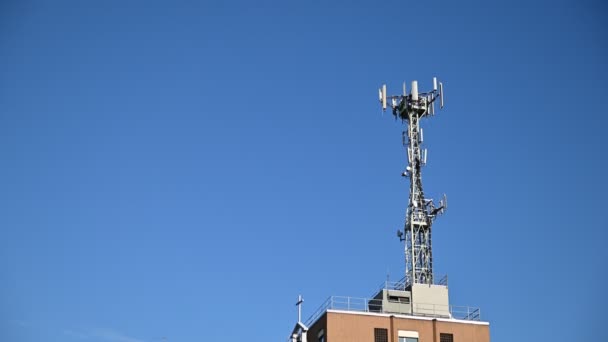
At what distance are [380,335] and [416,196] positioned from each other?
15464 millimetres

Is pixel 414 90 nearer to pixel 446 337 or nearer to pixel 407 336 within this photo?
pixel 446 337

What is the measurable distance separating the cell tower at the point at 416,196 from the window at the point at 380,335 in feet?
20.5

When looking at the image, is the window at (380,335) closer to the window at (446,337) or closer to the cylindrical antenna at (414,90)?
the window at (446,337)

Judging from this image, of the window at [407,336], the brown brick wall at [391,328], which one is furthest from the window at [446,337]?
the window at [407,336]

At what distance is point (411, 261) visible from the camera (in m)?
87.8

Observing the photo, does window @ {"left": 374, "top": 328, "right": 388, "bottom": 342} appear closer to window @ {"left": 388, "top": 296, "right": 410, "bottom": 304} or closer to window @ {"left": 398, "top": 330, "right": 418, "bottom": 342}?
window @ {"left": 398, "top": 330, "right": 418, "bottom": 342}

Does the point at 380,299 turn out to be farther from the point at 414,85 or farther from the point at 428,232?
the point at 414,85

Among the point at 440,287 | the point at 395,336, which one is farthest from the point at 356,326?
the point at 440,287

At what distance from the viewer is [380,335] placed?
7944 centimetres

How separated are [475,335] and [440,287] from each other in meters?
5.15

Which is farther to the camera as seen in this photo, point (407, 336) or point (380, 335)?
point (407, 336)

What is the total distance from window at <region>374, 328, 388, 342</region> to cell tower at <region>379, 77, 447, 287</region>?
623cm

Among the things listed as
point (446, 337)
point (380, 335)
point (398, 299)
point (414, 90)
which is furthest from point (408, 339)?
point (414, 90)

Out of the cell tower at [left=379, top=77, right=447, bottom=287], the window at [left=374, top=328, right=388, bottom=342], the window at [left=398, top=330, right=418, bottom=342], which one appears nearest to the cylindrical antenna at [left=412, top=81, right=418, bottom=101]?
the cell tower at [left=379, top=77, right=447, bottom=287]
